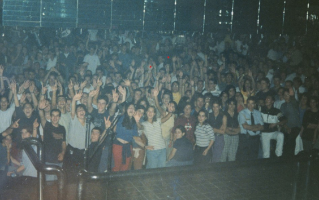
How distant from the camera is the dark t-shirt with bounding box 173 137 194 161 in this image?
628 centimetres

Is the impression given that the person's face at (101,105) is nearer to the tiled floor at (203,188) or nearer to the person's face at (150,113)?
the person's face at (150,113)

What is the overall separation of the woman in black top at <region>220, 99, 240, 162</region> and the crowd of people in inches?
0.8

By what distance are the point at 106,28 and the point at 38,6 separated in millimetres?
2158

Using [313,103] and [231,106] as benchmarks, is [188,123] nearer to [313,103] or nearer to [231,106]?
[231,106]

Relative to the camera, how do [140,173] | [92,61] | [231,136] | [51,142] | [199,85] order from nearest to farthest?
[140,173]
[51,142]
[231,136]
[199,85]
[92,61]

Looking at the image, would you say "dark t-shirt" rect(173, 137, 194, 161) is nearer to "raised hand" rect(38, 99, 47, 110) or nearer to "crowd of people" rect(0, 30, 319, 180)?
"crowd of people" rect(0, 30, 319, 180)

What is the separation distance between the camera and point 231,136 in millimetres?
7031

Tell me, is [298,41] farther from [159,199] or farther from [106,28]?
[159,199]

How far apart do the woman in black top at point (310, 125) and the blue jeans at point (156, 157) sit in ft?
10.2

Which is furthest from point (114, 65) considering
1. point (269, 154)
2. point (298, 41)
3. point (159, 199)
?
point (298, 41)

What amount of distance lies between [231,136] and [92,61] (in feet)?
17.8

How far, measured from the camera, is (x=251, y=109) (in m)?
7.30

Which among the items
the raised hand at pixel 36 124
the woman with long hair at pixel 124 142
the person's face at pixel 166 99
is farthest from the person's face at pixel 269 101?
the raised hand at pixel 36 124

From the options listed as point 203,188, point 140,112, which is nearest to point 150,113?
point 140,112
